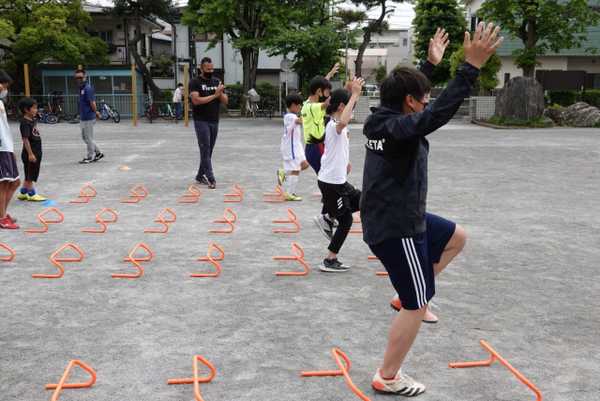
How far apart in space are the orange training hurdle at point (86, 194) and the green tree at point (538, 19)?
68.3 ft

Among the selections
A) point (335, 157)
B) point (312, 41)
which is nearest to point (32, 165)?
point (335, 157)

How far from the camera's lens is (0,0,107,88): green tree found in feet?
90.9

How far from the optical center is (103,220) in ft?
25.5

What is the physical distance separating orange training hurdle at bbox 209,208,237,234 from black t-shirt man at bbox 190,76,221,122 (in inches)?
90.2

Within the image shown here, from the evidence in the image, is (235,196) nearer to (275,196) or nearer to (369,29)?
(275,196)

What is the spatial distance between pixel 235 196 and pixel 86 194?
231 cm

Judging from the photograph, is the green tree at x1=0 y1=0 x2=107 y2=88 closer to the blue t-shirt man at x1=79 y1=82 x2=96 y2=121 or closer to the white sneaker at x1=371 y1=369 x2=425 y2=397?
the blue t-shirt man at x1=79 y1=82 x2=96 y2=121

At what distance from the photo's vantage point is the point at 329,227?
671 centimetres

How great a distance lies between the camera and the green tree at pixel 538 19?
25.4 metres

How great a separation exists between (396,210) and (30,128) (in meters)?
6.95

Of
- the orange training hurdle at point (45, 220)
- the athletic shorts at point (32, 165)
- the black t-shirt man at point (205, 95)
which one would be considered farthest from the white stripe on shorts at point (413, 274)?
the black t-shirt man at point (205, 95)

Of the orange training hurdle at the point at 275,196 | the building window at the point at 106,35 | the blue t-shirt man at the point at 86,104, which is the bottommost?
the orange training hurdle at the point at 275,196

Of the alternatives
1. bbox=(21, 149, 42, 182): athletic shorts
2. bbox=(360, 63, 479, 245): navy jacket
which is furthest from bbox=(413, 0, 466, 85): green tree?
bbox=(360, 63, 479, 245): navy jacket

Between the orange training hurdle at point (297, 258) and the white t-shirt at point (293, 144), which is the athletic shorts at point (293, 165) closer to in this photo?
the white t-shirt at point (293, 144)
